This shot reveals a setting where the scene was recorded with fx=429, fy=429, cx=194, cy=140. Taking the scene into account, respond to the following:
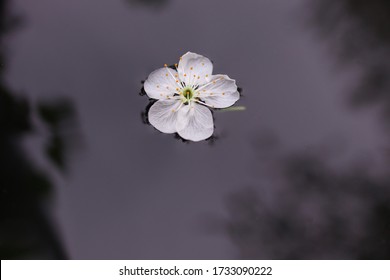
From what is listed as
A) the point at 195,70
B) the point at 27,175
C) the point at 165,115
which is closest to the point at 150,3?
the point at 195,70

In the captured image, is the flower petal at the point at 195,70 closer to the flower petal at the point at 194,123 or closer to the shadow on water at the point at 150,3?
the flower petal at the point at 194,123

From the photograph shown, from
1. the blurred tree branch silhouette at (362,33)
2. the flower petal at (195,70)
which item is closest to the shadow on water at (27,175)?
the flower petal at (195,70)

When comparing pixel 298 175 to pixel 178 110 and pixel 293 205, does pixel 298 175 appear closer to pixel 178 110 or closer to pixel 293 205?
pixel 293 205

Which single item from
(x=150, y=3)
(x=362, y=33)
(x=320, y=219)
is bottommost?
(x=320, y=219)

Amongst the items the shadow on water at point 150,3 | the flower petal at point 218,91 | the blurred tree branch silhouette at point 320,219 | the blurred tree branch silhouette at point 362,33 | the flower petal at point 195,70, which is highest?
the shadow on water at point 150,3

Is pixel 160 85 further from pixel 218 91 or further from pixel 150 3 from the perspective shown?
pixel 150 3
